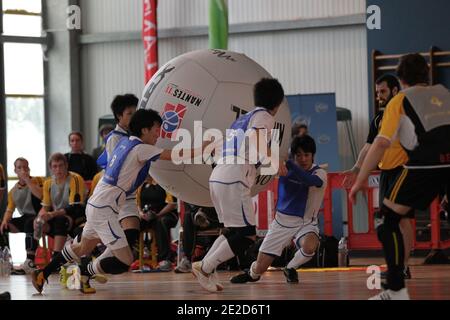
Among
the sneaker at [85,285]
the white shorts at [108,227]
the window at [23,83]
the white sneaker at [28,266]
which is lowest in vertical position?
the white sneaker at [28,266]

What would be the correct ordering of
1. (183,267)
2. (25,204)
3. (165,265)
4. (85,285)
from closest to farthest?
(85,285) → (183,267) → (165,265) → (25,204)

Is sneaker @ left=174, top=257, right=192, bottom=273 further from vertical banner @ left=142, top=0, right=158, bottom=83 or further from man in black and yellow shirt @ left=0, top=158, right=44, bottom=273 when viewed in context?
vertical banner @ left=142, top=0, right=158, bottom=83

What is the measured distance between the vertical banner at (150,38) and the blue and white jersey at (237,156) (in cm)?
1003

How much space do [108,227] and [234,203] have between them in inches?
40.8

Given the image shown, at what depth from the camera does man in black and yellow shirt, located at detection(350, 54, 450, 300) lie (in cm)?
658

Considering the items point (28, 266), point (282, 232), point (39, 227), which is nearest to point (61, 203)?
point (39, 227)

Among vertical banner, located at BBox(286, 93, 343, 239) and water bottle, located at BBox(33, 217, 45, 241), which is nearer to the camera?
water bottle, located at BBox(33, 217, 45, 241)

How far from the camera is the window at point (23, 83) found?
1850 cm

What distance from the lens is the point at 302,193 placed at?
9.55 m

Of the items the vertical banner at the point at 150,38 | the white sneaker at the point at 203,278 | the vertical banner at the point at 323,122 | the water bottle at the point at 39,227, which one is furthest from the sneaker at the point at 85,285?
the vertical banner at the point at 150,38

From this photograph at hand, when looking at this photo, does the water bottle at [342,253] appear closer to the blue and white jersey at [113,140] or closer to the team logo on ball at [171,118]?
the blue and white jersey at [113,140]

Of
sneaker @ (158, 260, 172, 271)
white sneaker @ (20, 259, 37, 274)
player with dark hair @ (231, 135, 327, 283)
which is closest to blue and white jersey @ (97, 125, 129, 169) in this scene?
player with dark hair @ (231, 135, 327, 283)

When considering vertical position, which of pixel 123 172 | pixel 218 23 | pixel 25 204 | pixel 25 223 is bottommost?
pixel 25 223

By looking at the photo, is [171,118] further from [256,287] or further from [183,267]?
[183,267]
